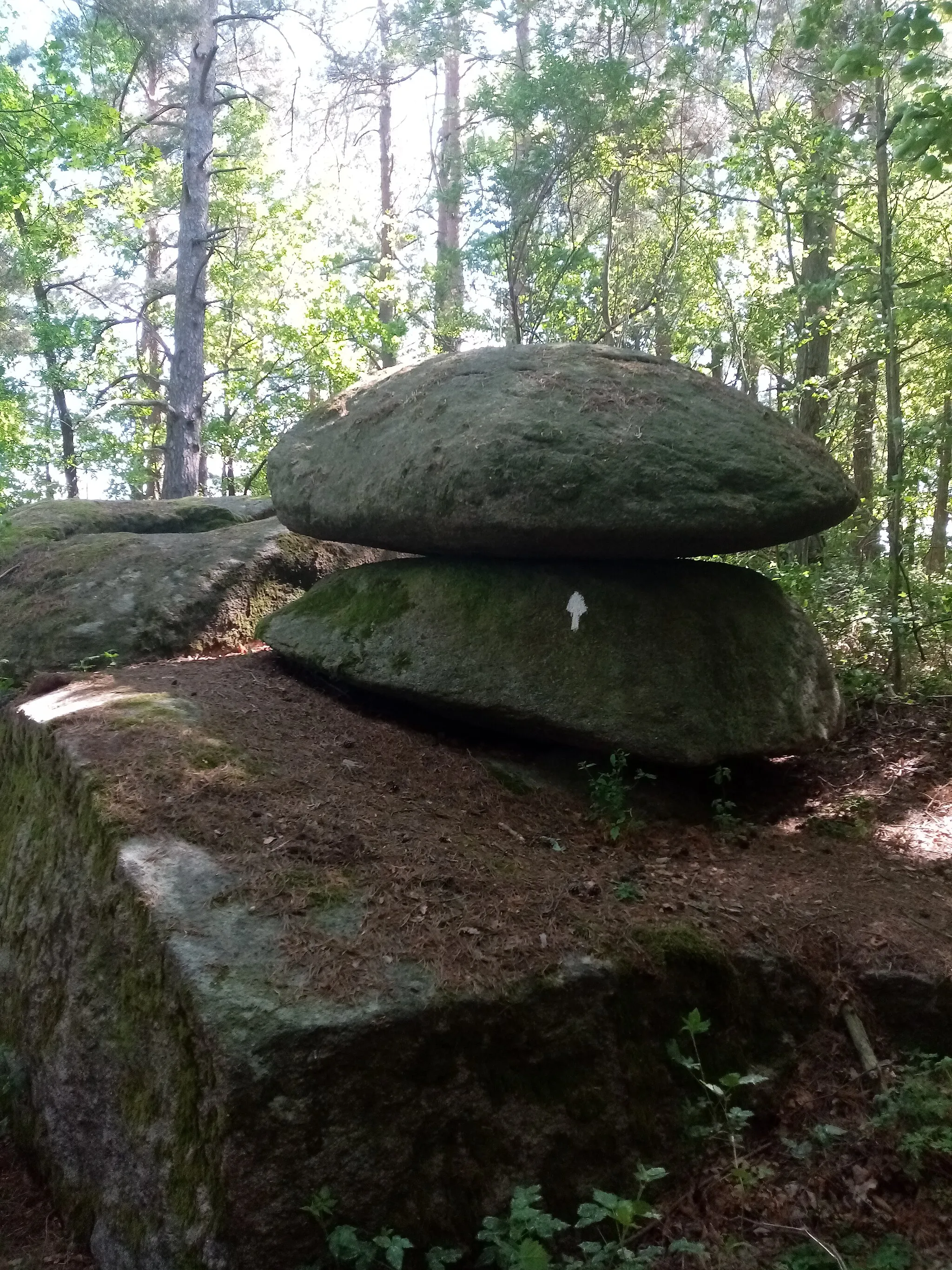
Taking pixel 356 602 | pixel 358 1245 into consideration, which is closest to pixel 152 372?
pixel 356 602

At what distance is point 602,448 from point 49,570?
4881mm

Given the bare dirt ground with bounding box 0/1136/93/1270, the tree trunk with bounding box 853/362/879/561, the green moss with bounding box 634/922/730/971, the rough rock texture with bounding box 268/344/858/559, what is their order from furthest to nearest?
the tree trunk with bounding box 853/362/879/561 → the rough rock texture with bounding box 268/344/858/559 → the green moss with bounding box 634/922/730/971 → the bare dirt ground with bounding box 0/1136/93/1270

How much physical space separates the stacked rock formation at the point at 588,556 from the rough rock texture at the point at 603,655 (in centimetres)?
1

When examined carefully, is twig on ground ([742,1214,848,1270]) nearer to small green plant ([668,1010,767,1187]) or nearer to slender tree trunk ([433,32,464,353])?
small green plant ([668,1010,767,1187])

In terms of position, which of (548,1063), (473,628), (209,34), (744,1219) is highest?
(209,34)

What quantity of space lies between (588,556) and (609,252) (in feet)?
28.1

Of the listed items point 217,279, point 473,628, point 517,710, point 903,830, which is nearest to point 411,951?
point 517,710

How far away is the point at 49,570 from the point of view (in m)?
7.46

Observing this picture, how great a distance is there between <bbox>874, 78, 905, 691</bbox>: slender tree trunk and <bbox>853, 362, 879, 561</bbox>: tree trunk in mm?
1396

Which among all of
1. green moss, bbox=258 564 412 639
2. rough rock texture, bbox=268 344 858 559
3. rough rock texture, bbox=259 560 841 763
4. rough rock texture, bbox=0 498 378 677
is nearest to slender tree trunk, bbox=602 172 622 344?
rough rock texture, bbox=0 498 378 677

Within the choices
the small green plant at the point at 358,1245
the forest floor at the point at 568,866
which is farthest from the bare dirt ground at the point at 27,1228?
the small green plant at the point at 358,1245

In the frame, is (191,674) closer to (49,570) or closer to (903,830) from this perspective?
(49,570)

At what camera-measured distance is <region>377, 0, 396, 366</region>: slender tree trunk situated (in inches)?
627

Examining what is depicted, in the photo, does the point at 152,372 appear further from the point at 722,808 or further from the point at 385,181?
the point at 722,808
